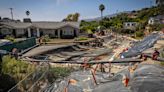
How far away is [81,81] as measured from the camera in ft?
36.8

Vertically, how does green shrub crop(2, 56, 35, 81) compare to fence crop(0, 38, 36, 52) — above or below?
below

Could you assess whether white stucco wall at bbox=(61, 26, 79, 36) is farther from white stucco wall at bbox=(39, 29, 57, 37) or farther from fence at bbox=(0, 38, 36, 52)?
fence at bbox=(0, 38, 36, 52)

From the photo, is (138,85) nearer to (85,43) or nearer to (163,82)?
(163,82)

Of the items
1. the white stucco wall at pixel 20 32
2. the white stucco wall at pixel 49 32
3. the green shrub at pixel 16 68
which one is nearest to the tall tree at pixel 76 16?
the white stucco wall at pixel 49 32

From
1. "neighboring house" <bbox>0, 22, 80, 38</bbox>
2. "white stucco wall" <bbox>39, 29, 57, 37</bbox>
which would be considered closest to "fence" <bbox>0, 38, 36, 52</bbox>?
"neighboring house" <bbox>0, 22, 80, 38</bbox>

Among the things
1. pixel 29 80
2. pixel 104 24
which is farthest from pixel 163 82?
pixel 104 24

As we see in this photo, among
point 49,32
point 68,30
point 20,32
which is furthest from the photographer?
point 20,32

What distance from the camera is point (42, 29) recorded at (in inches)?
2082

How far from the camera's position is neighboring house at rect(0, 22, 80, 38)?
50.8 m

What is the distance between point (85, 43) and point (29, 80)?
86.2ft

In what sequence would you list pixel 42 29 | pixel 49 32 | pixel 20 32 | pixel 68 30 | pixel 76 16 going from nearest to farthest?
pixel 68 30, pixel 49 32, pixel 42 29, pixel 20 32, pixel 76 16

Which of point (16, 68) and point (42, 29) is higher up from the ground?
point (42, 29)

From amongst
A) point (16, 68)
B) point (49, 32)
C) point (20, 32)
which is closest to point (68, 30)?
point (49, 32)

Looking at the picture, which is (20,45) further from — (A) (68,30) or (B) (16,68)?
(A) (68,30)
